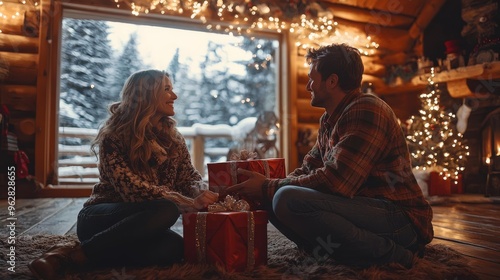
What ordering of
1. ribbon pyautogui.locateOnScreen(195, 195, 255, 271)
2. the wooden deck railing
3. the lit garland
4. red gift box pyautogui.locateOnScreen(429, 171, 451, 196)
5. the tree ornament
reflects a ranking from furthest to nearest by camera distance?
the wooden deck railing → the tree ornament → the lit garland → red gift box pyautogui.locateOnScreen(429, 171, 451, 196) → ribbon pyautogui.locateOnScreen(195, 195, 255, 271)

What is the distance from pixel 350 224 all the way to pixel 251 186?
482mm

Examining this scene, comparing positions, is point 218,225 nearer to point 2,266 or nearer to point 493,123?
point 2,266

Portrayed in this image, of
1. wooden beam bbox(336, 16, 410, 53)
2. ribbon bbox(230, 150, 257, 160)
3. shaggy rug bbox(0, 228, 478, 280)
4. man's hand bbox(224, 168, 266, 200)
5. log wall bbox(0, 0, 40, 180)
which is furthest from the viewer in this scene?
wooden beam bbox(336, 16, 410, 53)

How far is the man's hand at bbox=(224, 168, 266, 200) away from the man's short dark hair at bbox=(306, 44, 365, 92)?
→ 570 millimetres

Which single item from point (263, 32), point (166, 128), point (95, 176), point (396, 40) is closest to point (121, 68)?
point (95, 176)

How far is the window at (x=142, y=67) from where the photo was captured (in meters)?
6.32

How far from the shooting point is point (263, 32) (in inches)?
243

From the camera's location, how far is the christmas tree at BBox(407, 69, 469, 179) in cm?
558

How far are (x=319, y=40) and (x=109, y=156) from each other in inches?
190

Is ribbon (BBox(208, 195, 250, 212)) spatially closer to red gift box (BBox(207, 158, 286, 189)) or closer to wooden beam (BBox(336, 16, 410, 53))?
red gift box (BBox(207, 158, 286, 189))

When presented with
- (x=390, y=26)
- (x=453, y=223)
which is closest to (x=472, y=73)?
(x=390, y=26)

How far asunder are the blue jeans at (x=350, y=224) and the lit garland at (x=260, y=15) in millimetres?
4229

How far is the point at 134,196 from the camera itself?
1997 millimetres

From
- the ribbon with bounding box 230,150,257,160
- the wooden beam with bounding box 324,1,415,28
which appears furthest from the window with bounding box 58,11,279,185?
the ribbon with bounding box 230,150,257,160
